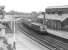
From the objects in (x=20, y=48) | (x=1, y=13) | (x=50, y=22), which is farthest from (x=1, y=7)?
(x=20, y=48)

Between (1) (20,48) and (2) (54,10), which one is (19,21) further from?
(1) (20,48)

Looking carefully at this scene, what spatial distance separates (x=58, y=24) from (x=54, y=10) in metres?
7.12

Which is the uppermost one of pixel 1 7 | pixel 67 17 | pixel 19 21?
pixel 1 7

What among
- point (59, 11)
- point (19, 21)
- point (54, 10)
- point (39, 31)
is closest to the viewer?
point (39, 31)

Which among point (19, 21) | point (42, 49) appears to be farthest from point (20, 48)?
point (19, 21)

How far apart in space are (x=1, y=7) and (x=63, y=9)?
13.9 metres

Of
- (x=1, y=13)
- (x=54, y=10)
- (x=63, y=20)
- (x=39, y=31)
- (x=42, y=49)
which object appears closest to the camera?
(x=42, y=49)

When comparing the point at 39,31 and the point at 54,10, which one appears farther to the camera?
the point at 54,10

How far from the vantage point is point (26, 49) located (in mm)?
14945

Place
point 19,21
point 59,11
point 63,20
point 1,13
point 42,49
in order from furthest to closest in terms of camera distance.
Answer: point 19,21 → point 59,11 → point 1,13 → point 63,20 → point 42,49

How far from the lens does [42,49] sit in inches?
570

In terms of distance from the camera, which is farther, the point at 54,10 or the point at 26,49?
the point at 54,10

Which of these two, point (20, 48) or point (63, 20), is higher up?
point (63, 20)

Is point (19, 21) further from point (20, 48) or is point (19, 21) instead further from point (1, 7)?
point (20, 48)
